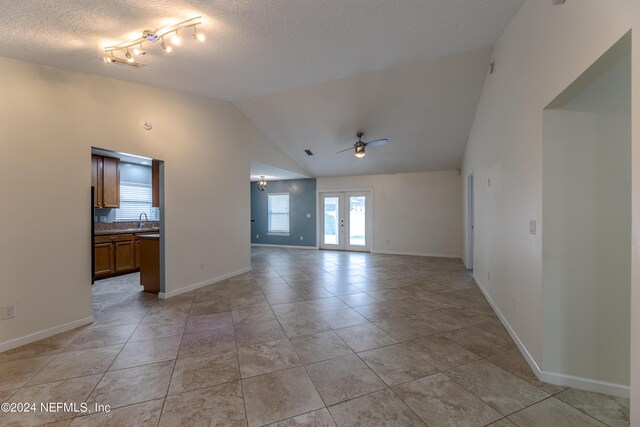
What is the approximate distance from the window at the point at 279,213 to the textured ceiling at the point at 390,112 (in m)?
2.52

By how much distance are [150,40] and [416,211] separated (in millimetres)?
7154

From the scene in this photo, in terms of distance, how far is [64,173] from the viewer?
291 cm

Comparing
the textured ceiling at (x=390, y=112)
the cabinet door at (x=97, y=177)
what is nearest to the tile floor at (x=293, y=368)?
the cabinet door at (x=97, y=177)

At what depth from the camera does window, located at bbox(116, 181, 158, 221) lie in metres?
6.04

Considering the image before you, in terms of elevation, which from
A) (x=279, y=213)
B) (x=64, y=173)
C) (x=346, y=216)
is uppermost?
(x=64, y=173)

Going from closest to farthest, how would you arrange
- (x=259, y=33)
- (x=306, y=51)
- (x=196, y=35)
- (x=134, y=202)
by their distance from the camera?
(x=196, y=35), (x=259, y=33), (x=306, y=51), (x=134, y=202)

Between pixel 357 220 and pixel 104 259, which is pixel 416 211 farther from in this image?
pixel 104 259

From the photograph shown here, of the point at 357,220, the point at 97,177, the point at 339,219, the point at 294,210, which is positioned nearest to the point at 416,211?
the point at 357,220

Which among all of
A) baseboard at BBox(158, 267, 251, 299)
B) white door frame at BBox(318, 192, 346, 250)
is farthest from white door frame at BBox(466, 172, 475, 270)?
baseboard at BBox(158, 267, 251, 299)

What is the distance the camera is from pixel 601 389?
188 centimetres

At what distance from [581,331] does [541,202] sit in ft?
3.13

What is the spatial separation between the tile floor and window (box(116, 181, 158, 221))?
278cm

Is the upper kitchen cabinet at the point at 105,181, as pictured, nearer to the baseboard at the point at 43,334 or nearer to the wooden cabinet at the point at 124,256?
the wooden cabinet at the point at 124,256

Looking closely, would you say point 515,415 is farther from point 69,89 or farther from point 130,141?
point 69,89
